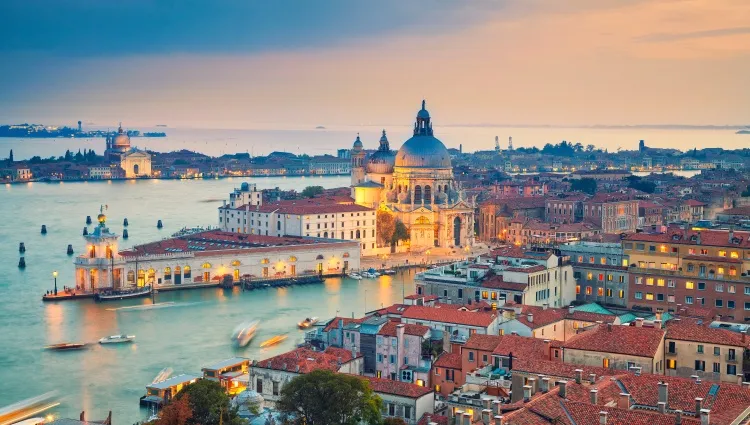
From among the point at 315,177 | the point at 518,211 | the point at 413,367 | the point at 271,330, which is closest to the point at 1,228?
the point at 518,211

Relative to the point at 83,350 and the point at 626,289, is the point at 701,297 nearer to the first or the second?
the point at 626,289

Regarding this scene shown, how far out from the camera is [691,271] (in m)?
18.2

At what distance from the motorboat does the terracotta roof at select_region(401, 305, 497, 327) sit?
16.1ft

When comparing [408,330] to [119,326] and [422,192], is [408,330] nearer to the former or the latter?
[119,326]

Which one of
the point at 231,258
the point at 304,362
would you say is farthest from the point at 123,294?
the point at 304,362

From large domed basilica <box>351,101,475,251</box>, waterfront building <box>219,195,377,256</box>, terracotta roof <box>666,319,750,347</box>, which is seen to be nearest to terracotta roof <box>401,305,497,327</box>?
terracotta roof <box>666,319,750,347</box>

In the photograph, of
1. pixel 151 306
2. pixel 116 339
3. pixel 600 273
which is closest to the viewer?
pixel 600 273

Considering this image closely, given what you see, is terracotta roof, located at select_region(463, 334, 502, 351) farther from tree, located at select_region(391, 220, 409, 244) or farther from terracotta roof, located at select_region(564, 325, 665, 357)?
tree, located at select_region(391, 220, 409, 244)

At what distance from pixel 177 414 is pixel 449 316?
18.6 ft

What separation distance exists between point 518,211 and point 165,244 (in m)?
16.7

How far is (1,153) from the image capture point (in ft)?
483

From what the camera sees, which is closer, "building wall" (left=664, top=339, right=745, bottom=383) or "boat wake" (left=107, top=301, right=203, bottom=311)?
"building wall" (left=664, top=339, right=745, bottom=383)

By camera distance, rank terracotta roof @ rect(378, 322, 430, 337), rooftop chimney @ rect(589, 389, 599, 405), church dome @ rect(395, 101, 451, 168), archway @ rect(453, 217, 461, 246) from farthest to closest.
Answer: church dome @ rect(395, 101, 451, 168) → archway @ rect(453, 217, 461, 246) → terracotta roof @ rect(378, 322, 430, 337) → rooftop chimney @ rect(589, 389, 599, 405)

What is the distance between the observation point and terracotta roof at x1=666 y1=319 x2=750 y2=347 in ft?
43.1
